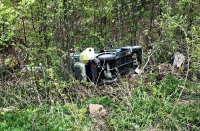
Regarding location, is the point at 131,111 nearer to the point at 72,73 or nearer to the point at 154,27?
the point at 72,73

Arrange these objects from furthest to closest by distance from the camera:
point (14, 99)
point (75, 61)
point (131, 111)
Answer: point (75, 61)
point (14, 99)
point (131, 111)

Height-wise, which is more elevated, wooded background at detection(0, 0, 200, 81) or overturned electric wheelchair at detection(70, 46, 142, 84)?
wooded background at detection(0, 0, 200, 81)

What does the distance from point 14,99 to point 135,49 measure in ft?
9.79

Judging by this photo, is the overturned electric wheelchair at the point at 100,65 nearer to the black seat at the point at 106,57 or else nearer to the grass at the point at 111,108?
the black seat at the point at 106,57

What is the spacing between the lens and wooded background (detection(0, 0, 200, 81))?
5.69 m

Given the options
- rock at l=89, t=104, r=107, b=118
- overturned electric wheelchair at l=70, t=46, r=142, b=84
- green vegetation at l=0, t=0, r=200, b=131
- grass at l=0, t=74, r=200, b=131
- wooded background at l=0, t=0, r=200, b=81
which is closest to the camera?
grass at l=0, t=74, r=200, b=131

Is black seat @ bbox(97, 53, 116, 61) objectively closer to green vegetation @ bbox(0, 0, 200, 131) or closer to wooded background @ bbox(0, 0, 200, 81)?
green vegetation @ bbox(0, 0, 200, 131)

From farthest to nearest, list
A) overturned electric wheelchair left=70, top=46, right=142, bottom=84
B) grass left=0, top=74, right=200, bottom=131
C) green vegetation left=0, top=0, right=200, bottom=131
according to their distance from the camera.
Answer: overturned electric wheelchair left=70, top=46, right=142, bottom=84 → green vegetation left=0, top=0, right=200, bottom=131 → grass left=0, top=74, right=200, bottom=131

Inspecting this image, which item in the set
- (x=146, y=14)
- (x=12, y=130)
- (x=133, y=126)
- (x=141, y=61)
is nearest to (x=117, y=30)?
(x=146, y=14)

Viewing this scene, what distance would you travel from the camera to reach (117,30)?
9008mm

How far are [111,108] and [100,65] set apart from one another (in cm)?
104

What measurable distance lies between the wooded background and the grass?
0.67 meters

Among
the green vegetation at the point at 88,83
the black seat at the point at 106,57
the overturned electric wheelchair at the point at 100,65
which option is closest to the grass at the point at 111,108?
the green vegetation at the point at 88,83

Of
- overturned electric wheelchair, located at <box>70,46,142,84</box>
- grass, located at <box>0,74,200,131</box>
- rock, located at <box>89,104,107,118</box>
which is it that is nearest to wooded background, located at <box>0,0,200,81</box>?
overturned electric wheelchair, located at <box>70,46,142,84</box>
